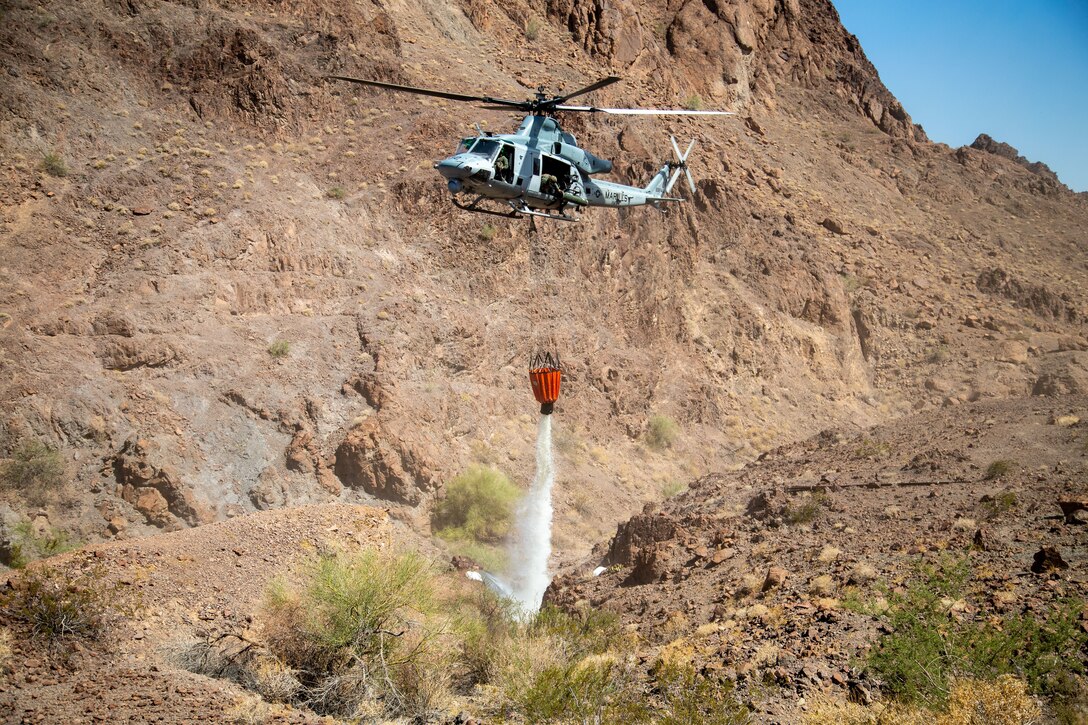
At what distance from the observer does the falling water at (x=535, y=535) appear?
89.0 ft

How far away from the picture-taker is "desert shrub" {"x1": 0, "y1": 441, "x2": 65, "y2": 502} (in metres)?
24.3

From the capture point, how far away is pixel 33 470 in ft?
80.8

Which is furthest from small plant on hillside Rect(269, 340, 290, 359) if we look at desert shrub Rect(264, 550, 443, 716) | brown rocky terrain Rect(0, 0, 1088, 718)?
desert shrub Rect(264, 550, 443, 716)

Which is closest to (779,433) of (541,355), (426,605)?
(541,355)

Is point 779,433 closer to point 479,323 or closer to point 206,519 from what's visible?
point 479,323

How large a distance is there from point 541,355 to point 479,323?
106 inches

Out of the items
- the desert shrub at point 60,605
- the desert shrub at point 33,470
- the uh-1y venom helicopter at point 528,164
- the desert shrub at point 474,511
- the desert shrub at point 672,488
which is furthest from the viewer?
the desert shrub at point 672,488

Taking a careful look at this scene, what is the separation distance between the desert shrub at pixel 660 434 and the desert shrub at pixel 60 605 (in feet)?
79.8

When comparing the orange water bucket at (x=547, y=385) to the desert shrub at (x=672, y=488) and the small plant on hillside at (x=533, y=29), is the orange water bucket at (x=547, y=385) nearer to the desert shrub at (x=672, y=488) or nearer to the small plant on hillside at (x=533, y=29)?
the desert shrub at (x=672, y=488)

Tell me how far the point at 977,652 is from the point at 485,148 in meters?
13.5

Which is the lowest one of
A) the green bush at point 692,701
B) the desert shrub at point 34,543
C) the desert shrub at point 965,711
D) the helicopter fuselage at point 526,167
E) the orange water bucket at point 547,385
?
the desert shrub at point 34,543

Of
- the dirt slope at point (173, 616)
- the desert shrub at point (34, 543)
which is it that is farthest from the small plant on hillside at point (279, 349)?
the dirt slope at point (173, 616)

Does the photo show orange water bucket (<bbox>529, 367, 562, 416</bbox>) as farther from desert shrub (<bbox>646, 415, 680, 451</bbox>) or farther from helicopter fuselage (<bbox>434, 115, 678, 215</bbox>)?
desert shrub (<bbox>646, 415, 680, 451</bbox>)

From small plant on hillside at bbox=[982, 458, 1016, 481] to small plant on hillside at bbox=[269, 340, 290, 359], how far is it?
20.8 m
